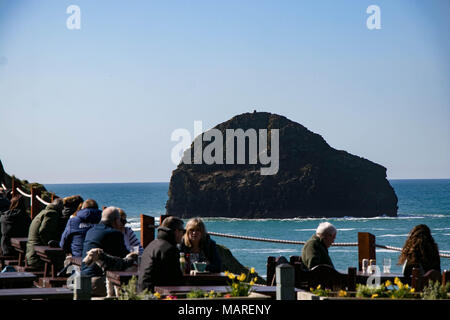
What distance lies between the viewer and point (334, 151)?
160m

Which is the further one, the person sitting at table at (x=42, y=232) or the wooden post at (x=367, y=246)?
the person sitting at table at (x=42, y=232)

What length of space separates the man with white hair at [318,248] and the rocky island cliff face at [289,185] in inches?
5672

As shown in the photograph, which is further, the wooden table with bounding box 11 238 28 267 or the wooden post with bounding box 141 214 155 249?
the wooden table with bounding box 11 238 28 267

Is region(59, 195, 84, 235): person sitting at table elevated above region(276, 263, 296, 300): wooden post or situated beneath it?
elevated above

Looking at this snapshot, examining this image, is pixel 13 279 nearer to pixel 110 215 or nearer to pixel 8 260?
pixel 110 215

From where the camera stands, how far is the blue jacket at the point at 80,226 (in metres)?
10.4

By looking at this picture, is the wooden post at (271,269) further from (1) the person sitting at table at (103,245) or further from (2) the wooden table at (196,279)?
(1) the person sitting at table at (103,245)

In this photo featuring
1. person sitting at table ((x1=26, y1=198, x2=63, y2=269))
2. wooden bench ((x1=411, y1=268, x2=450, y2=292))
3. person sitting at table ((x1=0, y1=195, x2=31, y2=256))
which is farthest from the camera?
person sitting at table ((x1=0, y1=195, x2=31, y2=256))

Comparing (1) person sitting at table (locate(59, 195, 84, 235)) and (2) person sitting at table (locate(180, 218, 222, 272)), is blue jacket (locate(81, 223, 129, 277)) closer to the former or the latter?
(2) person sitting at table (locate(180, 218, 222, 272))

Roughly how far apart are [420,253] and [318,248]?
101 cm

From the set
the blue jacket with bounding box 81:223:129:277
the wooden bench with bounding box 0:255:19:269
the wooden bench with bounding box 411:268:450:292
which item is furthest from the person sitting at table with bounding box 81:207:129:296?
the wooden bench with bounding box 0:255:19:269

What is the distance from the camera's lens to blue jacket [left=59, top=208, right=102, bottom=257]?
10.4 meters

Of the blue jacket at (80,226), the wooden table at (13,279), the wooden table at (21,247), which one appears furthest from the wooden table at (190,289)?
the wooden table at (21,247)

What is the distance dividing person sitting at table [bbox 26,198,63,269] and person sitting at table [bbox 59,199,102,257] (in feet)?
3.76
